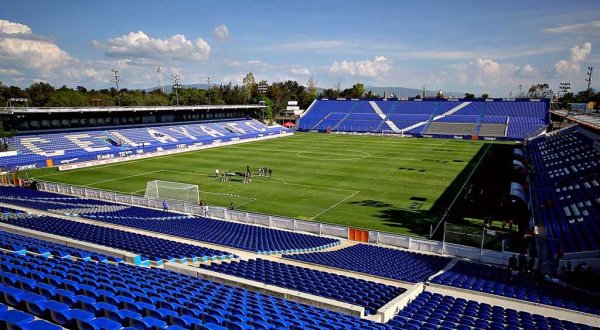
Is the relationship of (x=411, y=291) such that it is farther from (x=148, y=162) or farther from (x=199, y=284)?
(x=148, y=162)

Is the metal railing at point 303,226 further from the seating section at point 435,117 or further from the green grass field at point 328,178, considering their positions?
the seating section at point 435,117

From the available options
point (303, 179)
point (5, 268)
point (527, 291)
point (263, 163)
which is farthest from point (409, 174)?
point (5, 268)

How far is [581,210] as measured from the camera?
25.4 meters

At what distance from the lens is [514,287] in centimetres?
1446

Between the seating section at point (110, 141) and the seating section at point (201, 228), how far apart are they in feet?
71.6

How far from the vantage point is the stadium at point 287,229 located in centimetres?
943

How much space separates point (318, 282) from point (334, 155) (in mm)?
44016

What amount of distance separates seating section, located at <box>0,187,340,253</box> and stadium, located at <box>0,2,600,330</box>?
0.15 m

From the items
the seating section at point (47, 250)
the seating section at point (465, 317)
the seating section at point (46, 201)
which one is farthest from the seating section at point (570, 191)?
the seating section at point (46, 201)

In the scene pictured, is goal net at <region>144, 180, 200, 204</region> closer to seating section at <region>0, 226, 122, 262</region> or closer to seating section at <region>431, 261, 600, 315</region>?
seating section at <region>0, 226, 122, 262</region>

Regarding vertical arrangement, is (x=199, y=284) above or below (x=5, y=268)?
below

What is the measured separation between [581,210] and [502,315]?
18.9 meters

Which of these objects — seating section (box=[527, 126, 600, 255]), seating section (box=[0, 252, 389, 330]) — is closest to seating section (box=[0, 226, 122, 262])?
seating section (box=[0, 252, 389, 330])

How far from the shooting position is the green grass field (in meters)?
30.8
